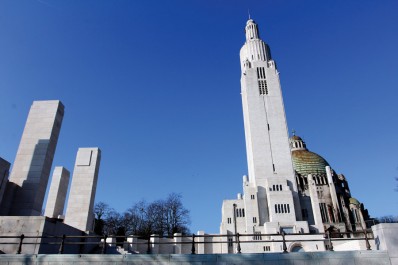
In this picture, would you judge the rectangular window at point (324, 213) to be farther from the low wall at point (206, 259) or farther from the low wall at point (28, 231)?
the low wall at point (28, 231)

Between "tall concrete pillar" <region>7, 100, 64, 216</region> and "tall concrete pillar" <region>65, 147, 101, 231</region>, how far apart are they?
5079 mm

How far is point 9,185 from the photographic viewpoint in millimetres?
19828

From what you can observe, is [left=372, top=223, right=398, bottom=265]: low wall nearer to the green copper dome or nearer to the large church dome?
the large church dome

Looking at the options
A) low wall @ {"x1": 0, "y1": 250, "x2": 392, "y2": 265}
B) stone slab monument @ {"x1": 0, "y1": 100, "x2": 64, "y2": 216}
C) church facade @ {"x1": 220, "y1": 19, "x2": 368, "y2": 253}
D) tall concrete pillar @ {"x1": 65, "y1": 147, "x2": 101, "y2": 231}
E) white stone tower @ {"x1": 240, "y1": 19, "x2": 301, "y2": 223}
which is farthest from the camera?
white stone tower @ {"x1": 240, "y1": 19, "x2": 301, "y2": 223}

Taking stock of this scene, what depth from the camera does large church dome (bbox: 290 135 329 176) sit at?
81194mm

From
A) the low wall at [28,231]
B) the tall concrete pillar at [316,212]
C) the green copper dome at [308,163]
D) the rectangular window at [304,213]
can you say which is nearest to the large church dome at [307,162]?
the green copper dome at [308,163]

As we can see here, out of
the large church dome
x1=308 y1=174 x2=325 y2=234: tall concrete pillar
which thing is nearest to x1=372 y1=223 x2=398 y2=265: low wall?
x1=308 y1=174 x2=325 y2=234: tall concrete pillar

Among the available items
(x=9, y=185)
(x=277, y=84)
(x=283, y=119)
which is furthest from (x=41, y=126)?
(x=277, y=84)

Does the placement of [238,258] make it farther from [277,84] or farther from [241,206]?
[277,84]

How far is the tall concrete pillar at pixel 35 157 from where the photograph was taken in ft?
65.1

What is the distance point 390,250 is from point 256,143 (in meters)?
55.5

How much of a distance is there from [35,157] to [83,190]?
21.1ft

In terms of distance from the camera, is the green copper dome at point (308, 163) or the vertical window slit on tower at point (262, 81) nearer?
the vertical window slit on tower at point (262, 81)

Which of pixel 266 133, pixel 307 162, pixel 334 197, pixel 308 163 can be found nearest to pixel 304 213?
pixel 334 197
